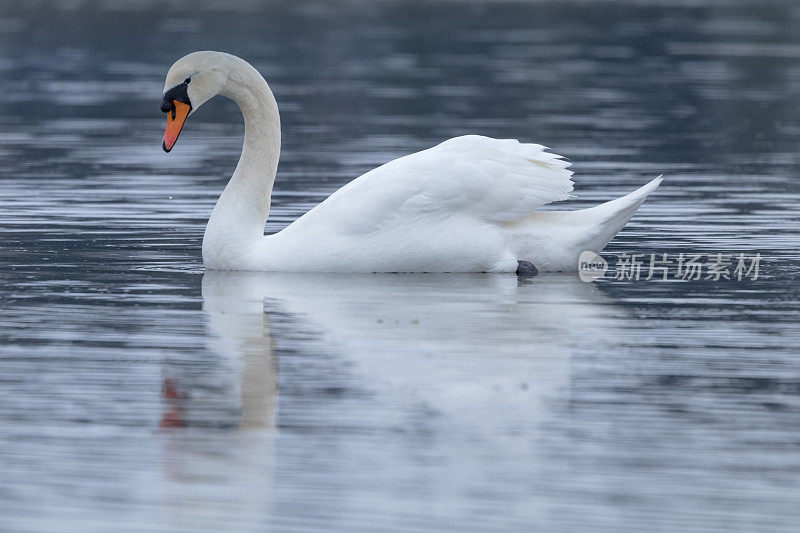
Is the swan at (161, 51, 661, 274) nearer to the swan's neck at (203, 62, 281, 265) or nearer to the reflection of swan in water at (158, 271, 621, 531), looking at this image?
the swan's neck at (203, 62, 281, 265)

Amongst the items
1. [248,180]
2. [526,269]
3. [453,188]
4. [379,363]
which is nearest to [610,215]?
[526,269]

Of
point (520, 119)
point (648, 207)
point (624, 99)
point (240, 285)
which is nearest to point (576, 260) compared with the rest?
point (240, 285)

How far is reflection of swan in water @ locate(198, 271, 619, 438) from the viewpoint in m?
7.61

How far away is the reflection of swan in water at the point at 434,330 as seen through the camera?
7.61 metres

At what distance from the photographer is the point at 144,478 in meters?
6.50

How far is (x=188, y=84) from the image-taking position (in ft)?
38.2

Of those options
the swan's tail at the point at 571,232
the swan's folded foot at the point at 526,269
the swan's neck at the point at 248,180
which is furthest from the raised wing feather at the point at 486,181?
the swan's neck at the point at 248,180

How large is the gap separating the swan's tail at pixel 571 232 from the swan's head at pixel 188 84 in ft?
7.75

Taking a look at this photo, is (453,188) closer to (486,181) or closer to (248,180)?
(486,181)

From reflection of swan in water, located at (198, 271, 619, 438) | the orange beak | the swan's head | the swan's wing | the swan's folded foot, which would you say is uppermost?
the swan's head

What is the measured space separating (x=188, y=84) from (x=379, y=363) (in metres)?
4.05

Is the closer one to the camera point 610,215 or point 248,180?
point 610,215

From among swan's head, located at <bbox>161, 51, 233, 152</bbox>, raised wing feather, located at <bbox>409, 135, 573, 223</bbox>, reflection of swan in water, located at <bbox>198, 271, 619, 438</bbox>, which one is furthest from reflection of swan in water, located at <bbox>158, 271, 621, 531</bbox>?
swan's head, located at <bbox>161, 51, 233, 152</bbox>

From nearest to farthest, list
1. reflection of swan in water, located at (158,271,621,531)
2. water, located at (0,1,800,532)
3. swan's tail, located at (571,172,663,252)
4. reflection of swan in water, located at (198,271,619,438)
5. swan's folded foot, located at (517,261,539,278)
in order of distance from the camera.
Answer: water, located at (0,1,800,532), reflection of swan in water, located at (158,271,621,531), reflection of swan in water, located at (198,271,619,438), swan's tail, located at (571,172,663,252), swan's folded foot, located at (517,261,539,278)
